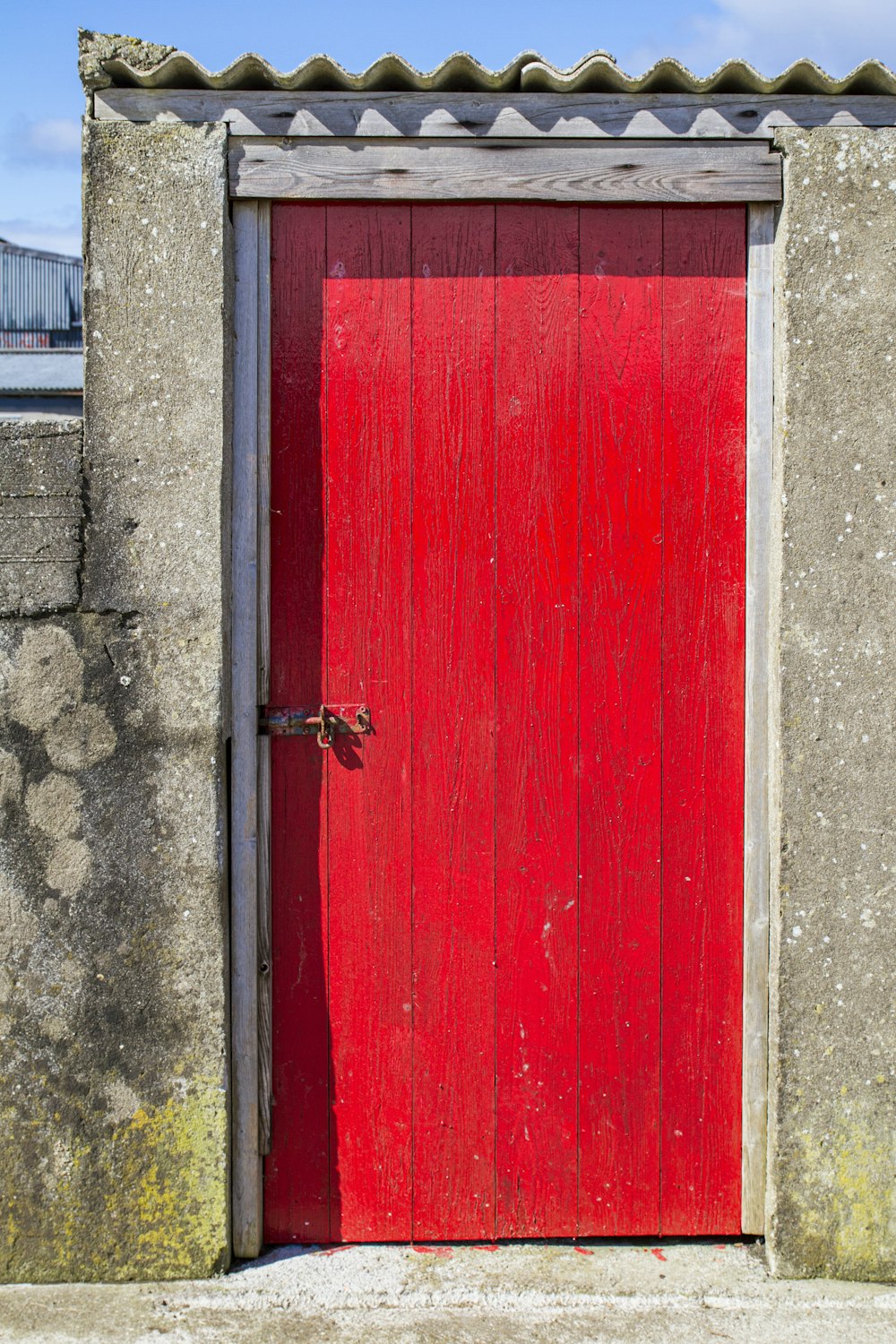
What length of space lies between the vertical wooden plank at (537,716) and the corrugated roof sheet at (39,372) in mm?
10279

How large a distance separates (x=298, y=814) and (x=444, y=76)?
1.99 m

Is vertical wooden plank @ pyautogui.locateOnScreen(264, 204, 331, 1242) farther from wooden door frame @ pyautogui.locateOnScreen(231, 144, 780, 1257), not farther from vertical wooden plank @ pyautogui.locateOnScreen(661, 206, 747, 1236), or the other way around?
vertical wooden plank @ pyautogui.locateOnScreen(661, 206, 747, 1236)

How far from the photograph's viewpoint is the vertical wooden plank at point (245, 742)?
2740 mm

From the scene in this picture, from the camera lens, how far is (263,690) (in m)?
2.78

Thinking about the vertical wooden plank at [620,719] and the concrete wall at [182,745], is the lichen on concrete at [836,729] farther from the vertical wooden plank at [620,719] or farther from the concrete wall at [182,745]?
the vertical wooden plank at [620,719]

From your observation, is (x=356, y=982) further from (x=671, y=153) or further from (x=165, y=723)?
(x=671, y=153)

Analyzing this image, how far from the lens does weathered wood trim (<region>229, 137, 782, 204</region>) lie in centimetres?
269

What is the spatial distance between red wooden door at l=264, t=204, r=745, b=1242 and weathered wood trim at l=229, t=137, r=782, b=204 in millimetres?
67

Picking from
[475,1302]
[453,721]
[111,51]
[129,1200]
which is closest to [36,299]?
[111,51]

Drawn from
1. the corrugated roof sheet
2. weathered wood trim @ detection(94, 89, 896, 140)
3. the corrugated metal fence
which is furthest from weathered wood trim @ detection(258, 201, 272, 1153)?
the corrugated metal fence

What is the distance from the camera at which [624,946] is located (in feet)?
9.22

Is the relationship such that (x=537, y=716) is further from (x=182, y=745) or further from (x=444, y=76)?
(x=444, y=76)

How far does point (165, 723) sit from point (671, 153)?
6.68 ft

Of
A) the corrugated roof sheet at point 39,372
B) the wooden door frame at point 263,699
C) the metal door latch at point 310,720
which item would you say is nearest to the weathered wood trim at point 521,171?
the wooden door frame at point 263,699
